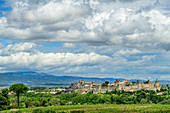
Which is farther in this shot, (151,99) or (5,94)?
(151,99)

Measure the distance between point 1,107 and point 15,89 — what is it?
13.2 metres

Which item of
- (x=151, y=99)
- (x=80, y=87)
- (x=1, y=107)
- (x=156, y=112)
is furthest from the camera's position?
(x=80, y=87)

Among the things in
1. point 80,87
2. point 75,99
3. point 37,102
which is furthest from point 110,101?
point 80,87

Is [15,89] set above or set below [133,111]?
above

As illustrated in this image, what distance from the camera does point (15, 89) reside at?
8612 cm

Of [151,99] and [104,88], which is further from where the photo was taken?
[104,88]

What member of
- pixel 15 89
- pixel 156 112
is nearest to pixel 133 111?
pixel 156 112

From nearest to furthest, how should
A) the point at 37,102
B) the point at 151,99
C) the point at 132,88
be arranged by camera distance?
the point at 37,102
the point at 151,99
the point at 132,88

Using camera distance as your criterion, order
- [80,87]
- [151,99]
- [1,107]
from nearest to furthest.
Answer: [1,107] < [151,99] < [80,87]

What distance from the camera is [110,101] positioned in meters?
90.1

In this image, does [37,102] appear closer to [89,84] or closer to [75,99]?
[75,99]

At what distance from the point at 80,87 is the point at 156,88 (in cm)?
5249

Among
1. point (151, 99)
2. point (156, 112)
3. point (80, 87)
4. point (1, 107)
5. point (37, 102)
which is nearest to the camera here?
point (156, 112)

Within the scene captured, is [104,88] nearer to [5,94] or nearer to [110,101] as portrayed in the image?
[110,101]
